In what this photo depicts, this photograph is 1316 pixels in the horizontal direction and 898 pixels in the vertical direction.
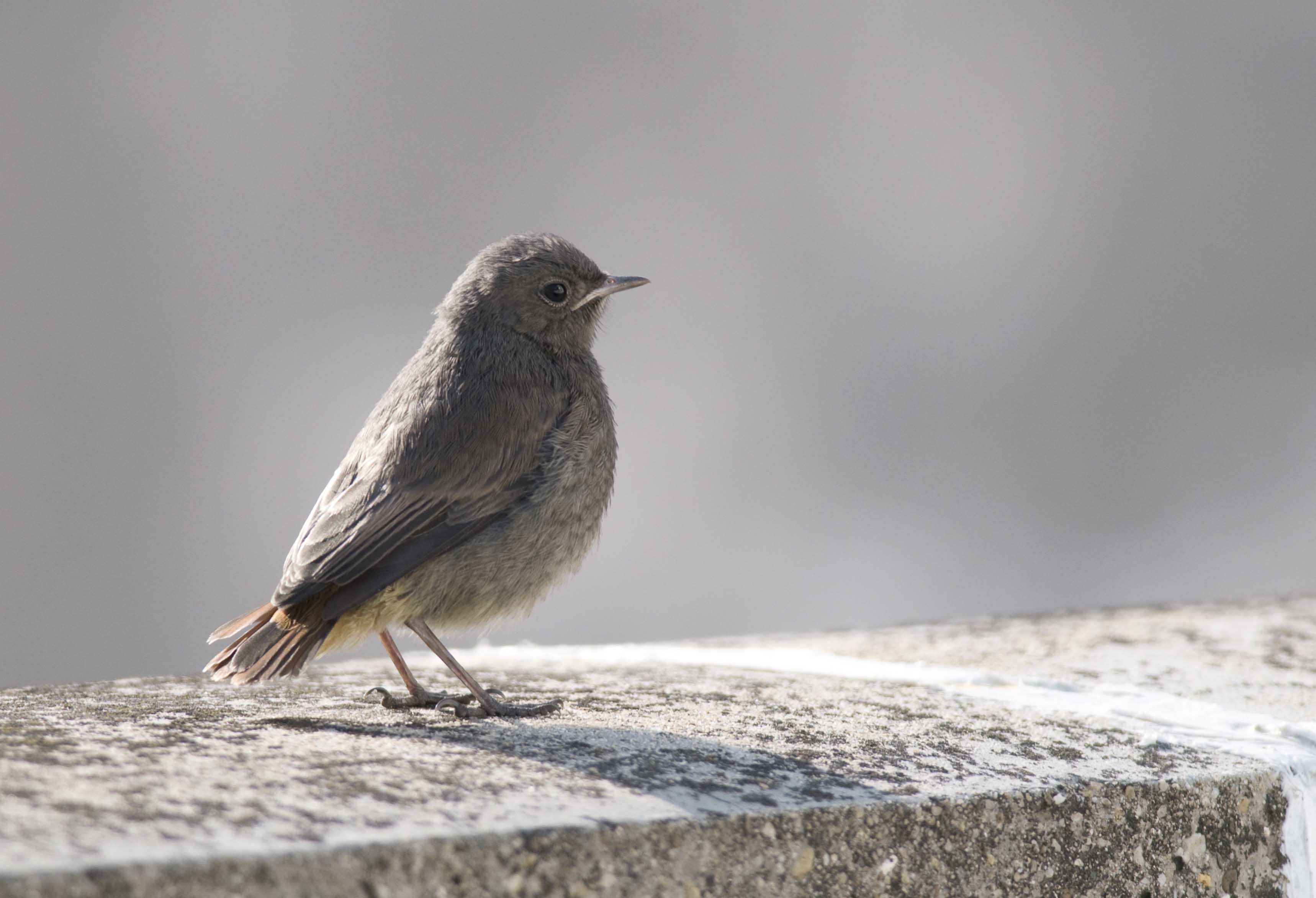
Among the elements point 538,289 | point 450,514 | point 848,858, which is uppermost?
point 538,289

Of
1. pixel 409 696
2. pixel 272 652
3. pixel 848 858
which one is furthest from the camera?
pixel 409 696

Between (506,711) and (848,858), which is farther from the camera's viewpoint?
(506,711)

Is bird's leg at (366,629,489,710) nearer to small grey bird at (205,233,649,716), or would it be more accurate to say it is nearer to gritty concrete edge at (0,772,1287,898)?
small grey bird at (205,233,649,716)

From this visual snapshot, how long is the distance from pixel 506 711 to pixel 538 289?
1115 mm

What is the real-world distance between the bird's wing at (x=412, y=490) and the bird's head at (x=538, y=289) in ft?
1.01

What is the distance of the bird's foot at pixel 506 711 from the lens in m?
2.33

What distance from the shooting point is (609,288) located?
311 centimetres

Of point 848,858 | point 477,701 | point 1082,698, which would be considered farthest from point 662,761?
point 1082,698

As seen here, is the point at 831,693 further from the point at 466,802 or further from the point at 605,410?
the point at 466,802

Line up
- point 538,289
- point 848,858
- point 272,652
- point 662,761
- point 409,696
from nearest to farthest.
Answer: point 848,858 < point 662,761 < point 272,652 < point 409,696 < point 538,289

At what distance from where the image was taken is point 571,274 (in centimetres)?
305

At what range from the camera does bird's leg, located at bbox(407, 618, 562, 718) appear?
2340 mm

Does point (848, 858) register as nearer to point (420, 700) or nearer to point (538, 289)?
point (420, 700)

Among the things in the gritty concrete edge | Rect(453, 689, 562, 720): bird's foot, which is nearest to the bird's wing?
Rect(453, 689, 562, 720): bird's foot
